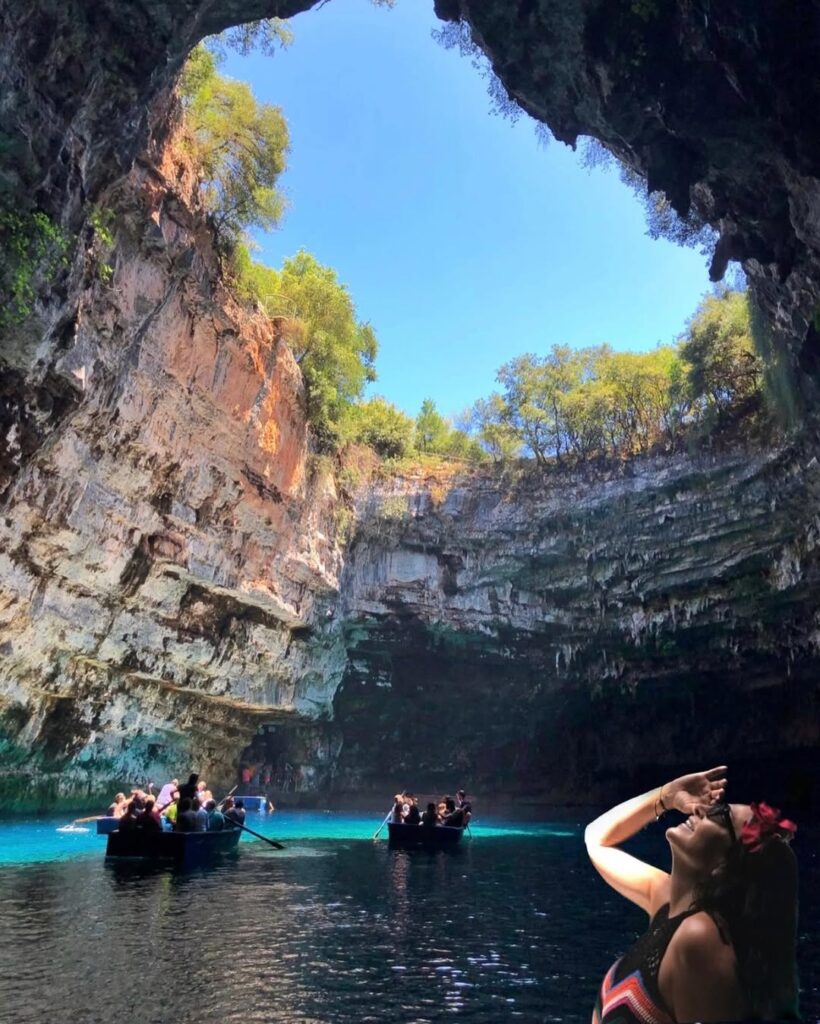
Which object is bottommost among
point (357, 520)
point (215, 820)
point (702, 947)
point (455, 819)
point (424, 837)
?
A: point (424, 837)

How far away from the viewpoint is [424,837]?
16.3m

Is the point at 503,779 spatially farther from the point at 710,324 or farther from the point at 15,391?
the point at 15,391

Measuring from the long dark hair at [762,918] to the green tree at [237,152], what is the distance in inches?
754

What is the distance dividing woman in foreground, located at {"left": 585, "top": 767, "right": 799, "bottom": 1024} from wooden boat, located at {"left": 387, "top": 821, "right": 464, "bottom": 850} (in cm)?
1582

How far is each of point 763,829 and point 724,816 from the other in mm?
86

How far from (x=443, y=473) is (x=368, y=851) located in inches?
643

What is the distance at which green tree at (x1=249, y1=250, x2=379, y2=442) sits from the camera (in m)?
23.8

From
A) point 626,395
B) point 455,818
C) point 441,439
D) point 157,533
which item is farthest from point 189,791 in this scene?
point 441,439

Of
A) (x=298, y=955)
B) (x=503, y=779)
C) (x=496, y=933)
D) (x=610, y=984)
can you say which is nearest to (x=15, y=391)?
(x=298, y=955)

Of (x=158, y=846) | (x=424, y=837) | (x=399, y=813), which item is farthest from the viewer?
(x=399, y=813)

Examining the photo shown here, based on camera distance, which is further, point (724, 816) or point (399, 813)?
point (399, 813)

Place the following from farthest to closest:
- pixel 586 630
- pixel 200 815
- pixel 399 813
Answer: pixel 586 630, pixel 399 813, pixel 200 815

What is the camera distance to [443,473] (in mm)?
28672

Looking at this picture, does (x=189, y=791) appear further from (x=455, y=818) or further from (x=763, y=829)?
(x=763, y=829)
